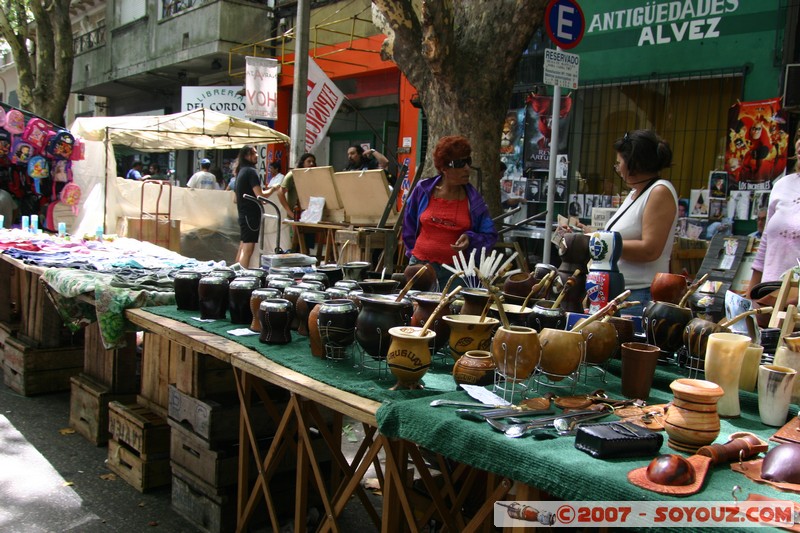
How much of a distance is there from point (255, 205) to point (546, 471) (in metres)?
7.01

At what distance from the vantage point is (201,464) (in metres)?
3.07

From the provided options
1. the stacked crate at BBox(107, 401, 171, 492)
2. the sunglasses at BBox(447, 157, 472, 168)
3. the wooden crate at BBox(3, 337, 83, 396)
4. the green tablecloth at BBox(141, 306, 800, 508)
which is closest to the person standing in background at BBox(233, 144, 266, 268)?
the wooden crate at BBox(3, 337, 83, 396)

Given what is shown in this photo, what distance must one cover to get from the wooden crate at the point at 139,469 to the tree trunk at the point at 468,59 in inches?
131

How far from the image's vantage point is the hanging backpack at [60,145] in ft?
24.6

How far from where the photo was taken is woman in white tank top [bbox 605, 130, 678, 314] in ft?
9.59

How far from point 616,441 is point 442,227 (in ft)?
8.00

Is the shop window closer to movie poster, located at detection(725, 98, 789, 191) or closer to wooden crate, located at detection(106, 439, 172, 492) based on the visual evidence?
movie poster, located at detection(725, 98, 789, 191)

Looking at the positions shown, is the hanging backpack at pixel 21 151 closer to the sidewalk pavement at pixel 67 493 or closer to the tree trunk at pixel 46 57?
the sidewalk pavement at pixel 67 493

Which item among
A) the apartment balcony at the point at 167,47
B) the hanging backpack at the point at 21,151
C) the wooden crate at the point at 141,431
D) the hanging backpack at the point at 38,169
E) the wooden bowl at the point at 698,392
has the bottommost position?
the wooden crate at the point at 141,431

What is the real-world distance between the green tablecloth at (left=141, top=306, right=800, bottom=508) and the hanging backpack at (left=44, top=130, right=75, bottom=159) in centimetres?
636

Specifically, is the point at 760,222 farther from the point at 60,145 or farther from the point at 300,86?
the point at 60,145

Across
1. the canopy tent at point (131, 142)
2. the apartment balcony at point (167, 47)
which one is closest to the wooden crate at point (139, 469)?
the canopy tent at point (131, 142)

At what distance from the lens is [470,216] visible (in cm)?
390

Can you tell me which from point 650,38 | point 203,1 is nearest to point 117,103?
point 203,1
